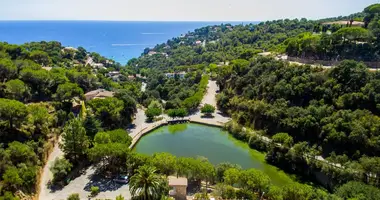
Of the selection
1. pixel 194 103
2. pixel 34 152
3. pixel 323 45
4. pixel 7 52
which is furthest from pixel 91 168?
Answer: pixel 323 45

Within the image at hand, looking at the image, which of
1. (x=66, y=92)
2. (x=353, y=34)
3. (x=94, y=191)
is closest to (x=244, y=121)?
(x=353, y=34)

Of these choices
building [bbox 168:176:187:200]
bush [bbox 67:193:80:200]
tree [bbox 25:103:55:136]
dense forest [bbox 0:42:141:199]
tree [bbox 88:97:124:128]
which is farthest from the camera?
tree [bbox 88:97:124:128]

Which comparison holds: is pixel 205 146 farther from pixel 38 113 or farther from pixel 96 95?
pixel 38 113

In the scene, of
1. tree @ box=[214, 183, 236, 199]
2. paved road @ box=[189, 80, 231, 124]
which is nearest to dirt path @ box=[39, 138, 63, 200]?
tree @ box=[214, 183, 236, 199]

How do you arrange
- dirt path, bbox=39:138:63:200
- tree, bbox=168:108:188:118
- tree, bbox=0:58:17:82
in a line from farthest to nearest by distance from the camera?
1. tree, bbox=168:108:188:118
2. tree, bbox=0:58:17:82
3. dirt path, bbox=39:138:63:200

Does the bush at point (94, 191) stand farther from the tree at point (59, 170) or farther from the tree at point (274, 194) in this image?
the tree at point (274, 194)

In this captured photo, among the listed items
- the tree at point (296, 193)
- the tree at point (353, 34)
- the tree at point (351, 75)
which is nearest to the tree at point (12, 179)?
the tree at point (296, 193)

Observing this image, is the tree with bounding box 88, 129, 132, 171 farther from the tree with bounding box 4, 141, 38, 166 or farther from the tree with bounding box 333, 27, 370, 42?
the tree with bounding box 333, 27, 370, 42
